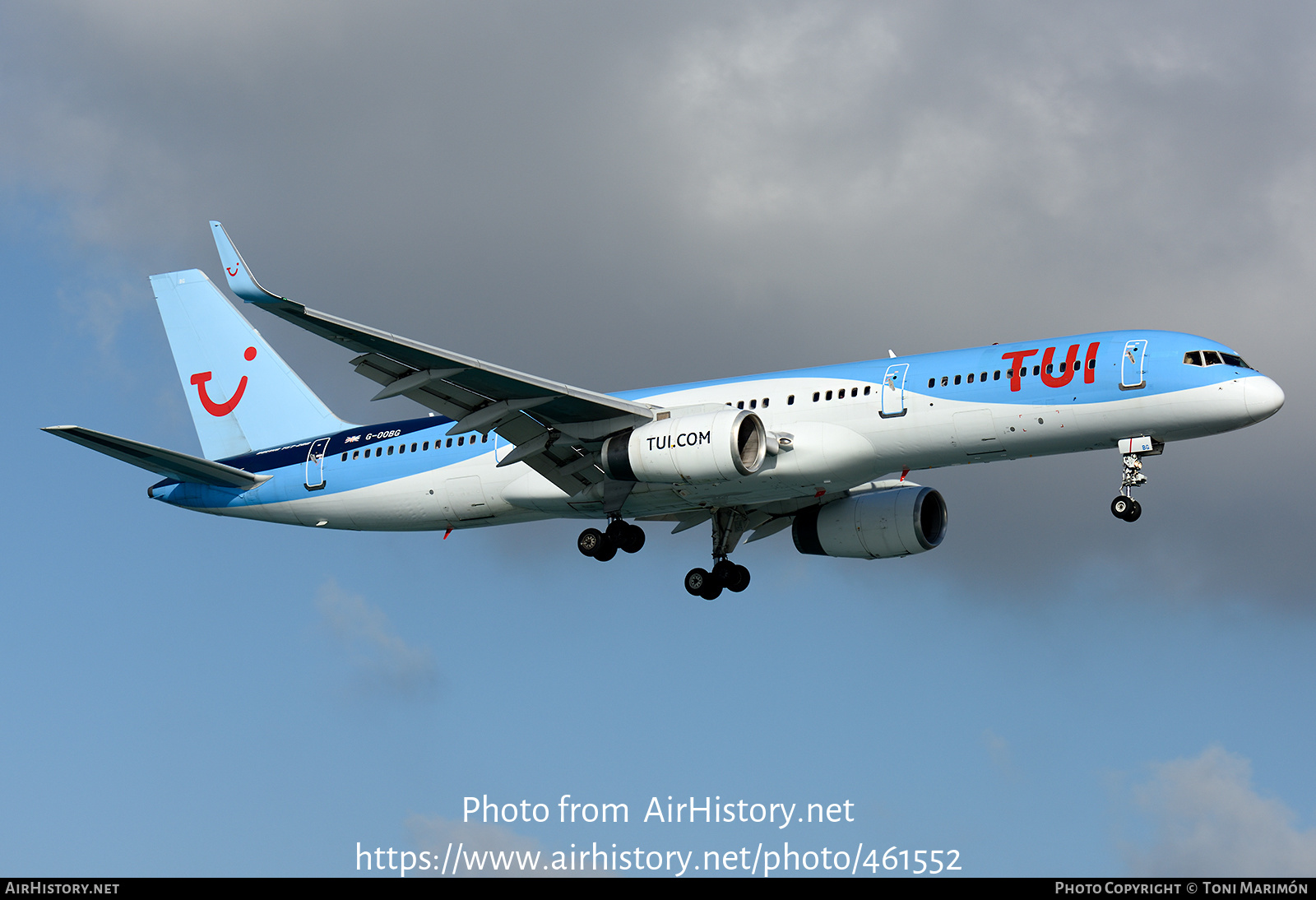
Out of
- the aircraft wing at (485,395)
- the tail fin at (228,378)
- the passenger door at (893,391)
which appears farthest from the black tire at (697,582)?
the tail fin at (228,378)

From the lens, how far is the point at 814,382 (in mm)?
37281

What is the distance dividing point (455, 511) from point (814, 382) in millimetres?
10605

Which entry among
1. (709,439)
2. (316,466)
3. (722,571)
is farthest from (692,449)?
(316,466)

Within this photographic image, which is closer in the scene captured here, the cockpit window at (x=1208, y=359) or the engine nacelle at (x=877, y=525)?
the cockpit window at (x=1208, y=359)

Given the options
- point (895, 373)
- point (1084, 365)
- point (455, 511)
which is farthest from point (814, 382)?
point (455, 511)

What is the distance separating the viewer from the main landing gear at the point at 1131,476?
113 feet

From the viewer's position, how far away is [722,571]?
141 feet

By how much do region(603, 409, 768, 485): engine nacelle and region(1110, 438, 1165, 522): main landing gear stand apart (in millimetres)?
8283

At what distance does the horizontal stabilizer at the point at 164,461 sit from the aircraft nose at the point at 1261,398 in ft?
87.7

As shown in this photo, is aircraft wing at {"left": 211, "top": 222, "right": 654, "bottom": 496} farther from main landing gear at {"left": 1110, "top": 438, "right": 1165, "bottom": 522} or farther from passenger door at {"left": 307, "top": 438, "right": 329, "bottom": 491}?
main landing gear at {"left": 1110, "top": 438, "right": 1165, "bottom": 522}

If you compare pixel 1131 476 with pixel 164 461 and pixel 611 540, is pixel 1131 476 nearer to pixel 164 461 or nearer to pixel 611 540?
pixel 611 540

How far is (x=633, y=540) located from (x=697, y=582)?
4166 millimetres

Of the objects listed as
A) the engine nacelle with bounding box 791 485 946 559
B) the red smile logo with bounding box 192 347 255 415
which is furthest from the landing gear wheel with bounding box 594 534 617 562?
the red smile logo with bounding box 192 347 255 415

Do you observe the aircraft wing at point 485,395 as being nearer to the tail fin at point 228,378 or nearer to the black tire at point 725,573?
the black tire at point 725,573
